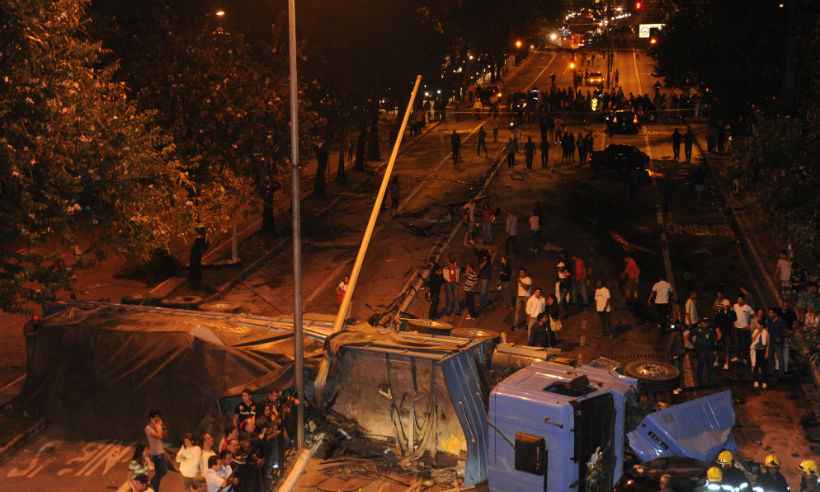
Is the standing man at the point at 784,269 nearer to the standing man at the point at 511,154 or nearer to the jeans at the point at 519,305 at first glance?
the jeans at the point at 519,305

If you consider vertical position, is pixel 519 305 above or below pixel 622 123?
below

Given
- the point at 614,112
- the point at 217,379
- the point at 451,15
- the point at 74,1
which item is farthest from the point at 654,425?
the point at 614,112

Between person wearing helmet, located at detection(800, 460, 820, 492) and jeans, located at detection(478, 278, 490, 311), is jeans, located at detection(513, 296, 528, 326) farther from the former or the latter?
person wearing helmet, located at detection(800, 460, 820, 492)

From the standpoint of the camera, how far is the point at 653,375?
1592 centimetres

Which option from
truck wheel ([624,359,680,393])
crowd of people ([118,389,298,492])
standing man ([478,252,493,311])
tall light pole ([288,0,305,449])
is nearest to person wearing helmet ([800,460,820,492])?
truck wheel ([624,359,680,393])

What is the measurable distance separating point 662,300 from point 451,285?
4.97 metres

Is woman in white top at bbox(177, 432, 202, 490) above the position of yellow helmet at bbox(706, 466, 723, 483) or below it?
below

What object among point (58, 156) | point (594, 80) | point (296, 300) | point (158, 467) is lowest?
point (158, 467)

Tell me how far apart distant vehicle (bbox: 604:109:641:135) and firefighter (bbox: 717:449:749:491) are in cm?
3995

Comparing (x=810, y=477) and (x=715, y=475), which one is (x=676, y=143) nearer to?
(x=810, y=477)

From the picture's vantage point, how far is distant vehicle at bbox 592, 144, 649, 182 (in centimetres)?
3909

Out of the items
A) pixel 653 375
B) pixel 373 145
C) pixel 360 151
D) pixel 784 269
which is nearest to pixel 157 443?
pixel 653 375

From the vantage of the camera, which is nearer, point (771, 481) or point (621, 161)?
point (771, 481)

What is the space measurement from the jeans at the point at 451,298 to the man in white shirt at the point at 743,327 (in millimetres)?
6663
